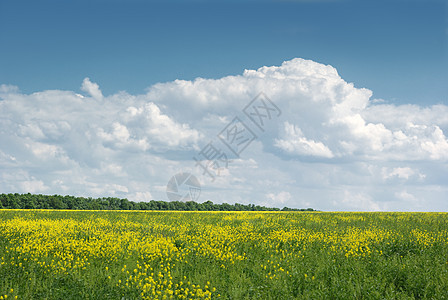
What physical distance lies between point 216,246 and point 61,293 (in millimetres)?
6394

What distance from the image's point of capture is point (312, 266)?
11234 millimetres

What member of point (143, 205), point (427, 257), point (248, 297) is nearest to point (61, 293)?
point (248, 297)

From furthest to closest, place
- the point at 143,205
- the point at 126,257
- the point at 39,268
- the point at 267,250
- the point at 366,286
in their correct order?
the point at 143,205, the point at 267,250, the point at 126,257, the point at 39,268, the point at 366,286

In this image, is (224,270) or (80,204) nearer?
(224,270)

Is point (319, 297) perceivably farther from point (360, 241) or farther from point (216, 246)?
point (360, 241)

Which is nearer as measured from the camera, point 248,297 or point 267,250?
point 248,297

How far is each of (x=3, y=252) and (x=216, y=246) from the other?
7761 millimetres

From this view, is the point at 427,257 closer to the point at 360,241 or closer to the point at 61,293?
the point at 360,241

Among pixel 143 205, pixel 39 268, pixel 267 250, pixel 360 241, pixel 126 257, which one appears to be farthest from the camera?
pixel 143 205

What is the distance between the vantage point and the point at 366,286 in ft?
29.9

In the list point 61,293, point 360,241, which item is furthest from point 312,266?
point 61,293

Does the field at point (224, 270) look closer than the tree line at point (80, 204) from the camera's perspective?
Yes

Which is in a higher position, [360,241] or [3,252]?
[360,241]

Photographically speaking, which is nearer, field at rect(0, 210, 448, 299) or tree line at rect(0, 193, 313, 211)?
field at rect(0, 210, 448, 299)
